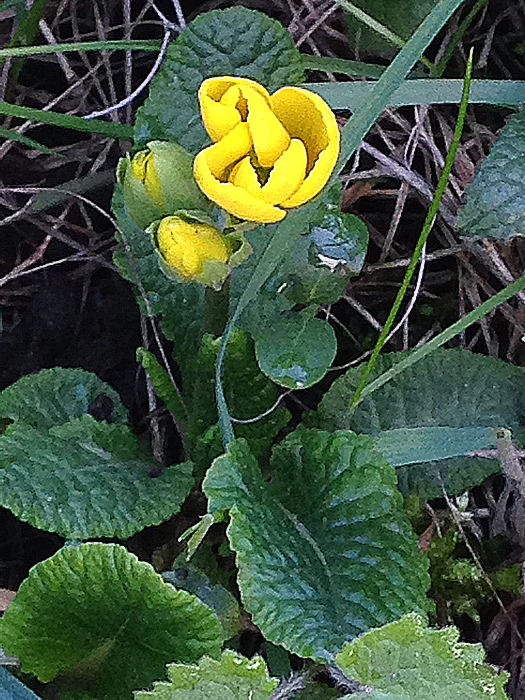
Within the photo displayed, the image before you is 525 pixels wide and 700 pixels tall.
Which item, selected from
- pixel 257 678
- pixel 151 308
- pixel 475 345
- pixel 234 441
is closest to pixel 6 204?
pixel 151 308

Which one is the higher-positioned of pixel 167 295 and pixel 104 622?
pixel 167 295

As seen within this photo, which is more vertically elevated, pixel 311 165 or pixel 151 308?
pixel 311 165

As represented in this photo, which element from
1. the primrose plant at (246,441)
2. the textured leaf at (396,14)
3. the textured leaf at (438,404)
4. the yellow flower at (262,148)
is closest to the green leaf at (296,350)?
the primrose plant at (246,441)

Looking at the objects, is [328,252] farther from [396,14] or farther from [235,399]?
[396,14]

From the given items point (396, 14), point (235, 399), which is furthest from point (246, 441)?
point (396, 14)

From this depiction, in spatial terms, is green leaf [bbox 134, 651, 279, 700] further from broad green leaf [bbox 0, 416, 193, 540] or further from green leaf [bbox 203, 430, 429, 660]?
broad green leaf [bbox 0, 416, 193, 540]

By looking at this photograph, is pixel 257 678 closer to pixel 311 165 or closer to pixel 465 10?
pixel 311 165

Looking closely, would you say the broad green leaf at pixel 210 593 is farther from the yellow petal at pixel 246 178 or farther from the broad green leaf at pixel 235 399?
the yellow petal at pixel 246 178
